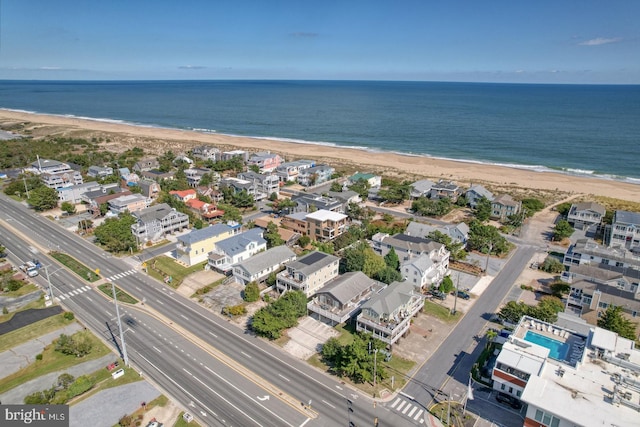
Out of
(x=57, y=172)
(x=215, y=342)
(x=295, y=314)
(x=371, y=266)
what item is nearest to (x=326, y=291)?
(x=295, y=314)

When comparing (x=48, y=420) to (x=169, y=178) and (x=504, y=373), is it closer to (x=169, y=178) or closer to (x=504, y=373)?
(x=504, y=373)

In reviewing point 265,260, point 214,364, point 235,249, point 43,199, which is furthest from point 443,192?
point 43,199

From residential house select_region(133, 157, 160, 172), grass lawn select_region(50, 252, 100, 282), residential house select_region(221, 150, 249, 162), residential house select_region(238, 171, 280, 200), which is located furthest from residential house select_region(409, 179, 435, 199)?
residential house select_region(133, 157, 160, 172)

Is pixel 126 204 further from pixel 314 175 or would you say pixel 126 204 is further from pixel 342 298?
pixel 342 298

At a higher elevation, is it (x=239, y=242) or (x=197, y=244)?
(x=239, y=242)

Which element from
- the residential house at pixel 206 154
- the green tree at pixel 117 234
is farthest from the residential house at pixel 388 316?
the residential house at pixel 206 154
